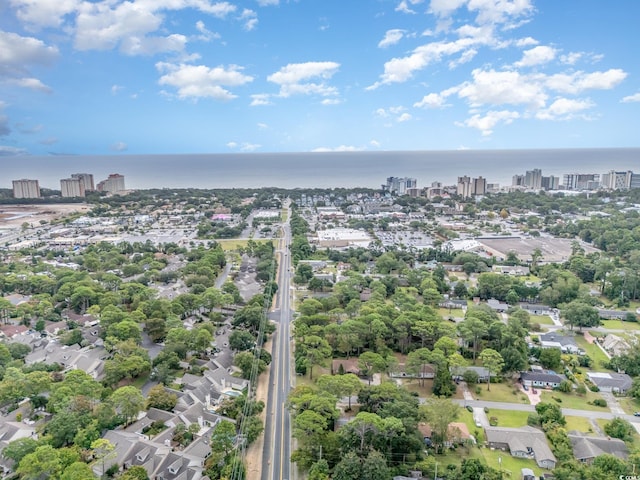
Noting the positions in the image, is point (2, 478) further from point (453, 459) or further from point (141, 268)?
point (141, 268)

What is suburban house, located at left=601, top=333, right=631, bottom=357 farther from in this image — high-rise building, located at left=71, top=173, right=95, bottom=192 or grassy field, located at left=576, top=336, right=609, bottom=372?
high-rise building, located at left=71, top=173, right=95, bottom=192

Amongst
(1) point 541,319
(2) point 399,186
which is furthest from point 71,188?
(1) point 541,319

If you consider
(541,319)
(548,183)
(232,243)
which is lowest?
(541,319)

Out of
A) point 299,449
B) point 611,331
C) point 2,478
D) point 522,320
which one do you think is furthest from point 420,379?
point 2,478

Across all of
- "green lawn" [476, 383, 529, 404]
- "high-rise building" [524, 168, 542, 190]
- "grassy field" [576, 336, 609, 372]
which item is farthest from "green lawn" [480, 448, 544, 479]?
"high-rise building" [524, 168, 542, 190]

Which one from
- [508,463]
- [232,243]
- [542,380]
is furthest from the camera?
[232,243]

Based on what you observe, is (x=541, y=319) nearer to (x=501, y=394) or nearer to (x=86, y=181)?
(x=501, y=394)

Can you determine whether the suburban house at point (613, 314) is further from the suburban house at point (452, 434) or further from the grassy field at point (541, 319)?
the suburban house at point (452, 434)
